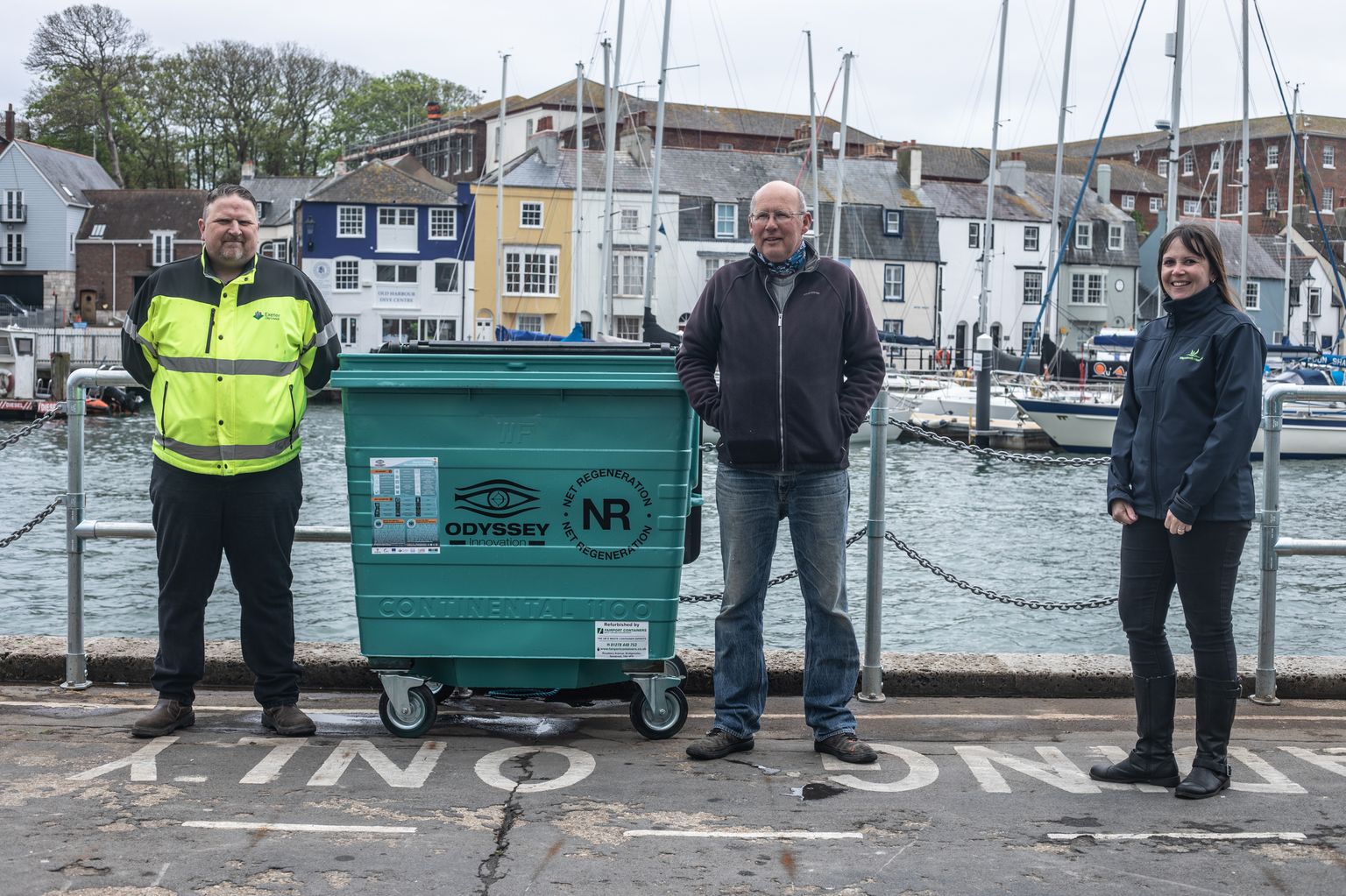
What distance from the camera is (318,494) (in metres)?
24.5

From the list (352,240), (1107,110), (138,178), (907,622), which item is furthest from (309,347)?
(138,178)

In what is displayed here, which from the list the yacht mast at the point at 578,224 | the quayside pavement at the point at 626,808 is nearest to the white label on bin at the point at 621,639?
the quayside pavement at the point at 626,808

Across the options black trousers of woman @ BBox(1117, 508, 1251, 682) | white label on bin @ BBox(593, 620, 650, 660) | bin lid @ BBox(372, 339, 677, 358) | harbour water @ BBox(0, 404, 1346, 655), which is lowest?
harbour water @ BBox(0, 404, 1346, 655)

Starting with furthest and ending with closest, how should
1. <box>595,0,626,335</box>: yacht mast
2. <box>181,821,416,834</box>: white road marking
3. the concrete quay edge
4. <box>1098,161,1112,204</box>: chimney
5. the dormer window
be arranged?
<box>1098,161,1112,204</box>: chimney, the dormer window, <box>595,0,626,335</box>: yacht mast, the concrete quay edge, <box>181,821,416,834</box>: white road marking

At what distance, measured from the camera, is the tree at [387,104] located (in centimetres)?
8494

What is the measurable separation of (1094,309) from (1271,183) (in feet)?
138

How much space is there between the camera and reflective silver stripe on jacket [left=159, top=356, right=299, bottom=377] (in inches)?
216

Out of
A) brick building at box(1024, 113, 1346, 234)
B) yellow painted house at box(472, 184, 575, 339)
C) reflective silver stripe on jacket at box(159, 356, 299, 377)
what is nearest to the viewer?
reflective silver stripe on jacket at box(159, 356, 299, 377)

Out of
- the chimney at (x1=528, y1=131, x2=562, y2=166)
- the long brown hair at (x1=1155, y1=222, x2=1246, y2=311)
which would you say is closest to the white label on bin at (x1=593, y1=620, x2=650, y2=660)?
the long brown hair at (x1=1155, y1=222, x2=1246, y2=311)

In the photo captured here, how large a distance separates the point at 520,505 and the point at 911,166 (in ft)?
211

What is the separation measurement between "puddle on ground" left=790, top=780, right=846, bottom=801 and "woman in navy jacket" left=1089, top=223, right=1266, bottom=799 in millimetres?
938

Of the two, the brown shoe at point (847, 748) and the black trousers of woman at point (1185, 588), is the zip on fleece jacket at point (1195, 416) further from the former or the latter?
the brown shoe at point (847, 748)

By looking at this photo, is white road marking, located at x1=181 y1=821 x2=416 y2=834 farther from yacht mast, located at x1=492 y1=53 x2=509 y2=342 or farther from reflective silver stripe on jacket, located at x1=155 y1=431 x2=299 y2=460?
yacht mast, located at x1=492 y1=53 x2=509 y2=342

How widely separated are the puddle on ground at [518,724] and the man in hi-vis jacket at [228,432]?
614mm
